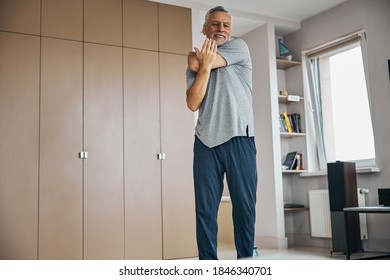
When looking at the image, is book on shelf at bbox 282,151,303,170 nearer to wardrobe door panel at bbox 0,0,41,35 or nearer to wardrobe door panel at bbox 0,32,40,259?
wardrobe door panel at bbox 0,32,40,259

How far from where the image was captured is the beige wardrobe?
12.8 ft

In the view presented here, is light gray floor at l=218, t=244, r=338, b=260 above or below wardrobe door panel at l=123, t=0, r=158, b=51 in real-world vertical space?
below

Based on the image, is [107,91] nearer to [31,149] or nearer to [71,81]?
[71,81]

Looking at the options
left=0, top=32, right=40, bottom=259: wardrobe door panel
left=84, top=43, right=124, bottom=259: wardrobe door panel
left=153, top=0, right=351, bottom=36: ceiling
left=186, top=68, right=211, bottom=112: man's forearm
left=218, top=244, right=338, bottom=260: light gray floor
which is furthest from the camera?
left=153, top=0, right=351, bottom=36: ceiling

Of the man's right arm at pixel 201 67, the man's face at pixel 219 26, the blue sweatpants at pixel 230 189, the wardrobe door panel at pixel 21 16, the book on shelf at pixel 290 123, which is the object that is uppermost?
the wardrobe door panel at pixel 21 16

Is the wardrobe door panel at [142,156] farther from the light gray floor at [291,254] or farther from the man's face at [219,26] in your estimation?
the man's face at [219,26]

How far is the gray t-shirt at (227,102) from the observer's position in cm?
161

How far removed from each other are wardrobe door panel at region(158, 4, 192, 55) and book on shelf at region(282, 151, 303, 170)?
176cm

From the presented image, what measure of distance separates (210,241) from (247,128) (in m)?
0.40

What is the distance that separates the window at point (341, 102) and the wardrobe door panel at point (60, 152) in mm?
2767

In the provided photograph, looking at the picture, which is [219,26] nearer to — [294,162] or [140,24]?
[140,24]

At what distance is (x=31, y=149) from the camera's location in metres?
3.94

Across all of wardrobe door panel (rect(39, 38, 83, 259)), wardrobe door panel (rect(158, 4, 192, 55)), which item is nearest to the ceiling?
wardrobe door panel (rect(158, 4, 192, 55))

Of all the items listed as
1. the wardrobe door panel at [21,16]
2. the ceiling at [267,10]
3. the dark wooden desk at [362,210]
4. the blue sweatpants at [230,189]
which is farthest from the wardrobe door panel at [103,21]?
the blue sweatpants at [230,189]
